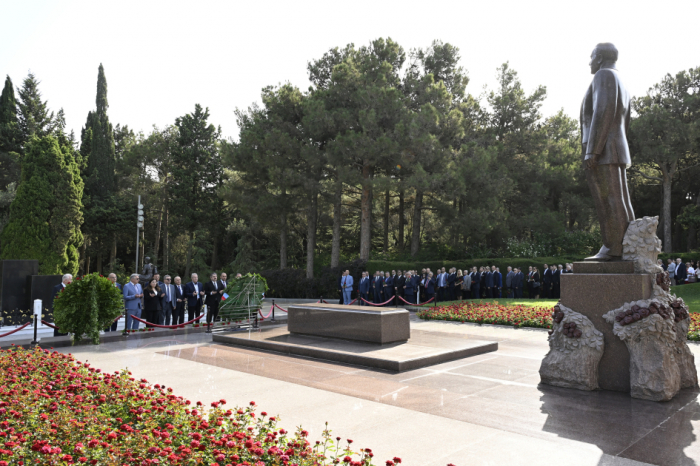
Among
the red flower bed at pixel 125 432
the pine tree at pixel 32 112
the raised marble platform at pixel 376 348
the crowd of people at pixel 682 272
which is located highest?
the pine tree at pixel 32 112

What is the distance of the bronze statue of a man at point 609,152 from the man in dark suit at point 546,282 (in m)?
12.2

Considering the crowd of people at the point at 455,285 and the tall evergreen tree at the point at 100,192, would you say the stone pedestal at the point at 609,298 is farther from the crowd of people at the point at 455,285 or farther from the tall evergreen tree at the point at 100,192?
the tall evergreen tree at the point at 100,192

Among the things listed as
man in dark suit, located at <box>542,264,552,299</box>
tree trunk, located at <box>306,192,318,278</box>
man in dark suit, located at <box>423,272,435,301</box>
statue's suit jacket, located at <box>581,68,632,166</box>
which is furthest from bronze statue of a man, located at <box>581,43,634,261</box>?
tree trunk, located at <box>306,192,318,278</box>

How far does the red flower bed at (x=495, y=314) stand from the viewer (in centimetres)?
1227

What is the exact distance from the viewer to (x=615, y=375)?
5988 millimetres

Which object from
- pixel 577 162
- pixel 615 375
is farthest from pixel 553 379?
pixel 577 162

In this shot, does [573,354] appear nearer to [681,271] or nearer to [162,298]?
[162,298]

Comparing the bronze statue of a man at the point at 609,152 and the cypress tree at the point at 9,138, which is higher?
the cypress tree at the point at 9,138

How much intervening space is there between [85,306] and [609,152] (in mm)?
9776

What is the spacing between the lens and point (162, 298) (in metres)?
12.5

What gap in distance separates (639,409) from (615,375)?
2.52 feet

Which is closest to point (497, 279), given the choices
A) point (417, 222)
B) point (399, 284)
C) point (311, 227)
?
point (399, 284)

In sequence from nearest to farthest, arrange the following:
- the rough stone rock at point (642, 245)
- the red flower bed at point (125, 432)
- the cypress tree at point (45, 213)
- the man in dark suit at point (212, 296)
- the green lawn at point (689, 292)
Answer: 1. the red flower bed at point (125, 432)
2. the rough stone rock at point (642, 245)
3. the man in dark suit at point (212, 296)
4. the green lawn at point (689, 292)
5. the cypress tree at point (45, 213)

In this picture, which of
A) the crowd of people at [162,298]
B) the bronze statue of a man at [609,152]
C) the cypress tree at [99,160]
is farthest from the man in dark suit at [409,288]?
the cypress tree at [99,160]
